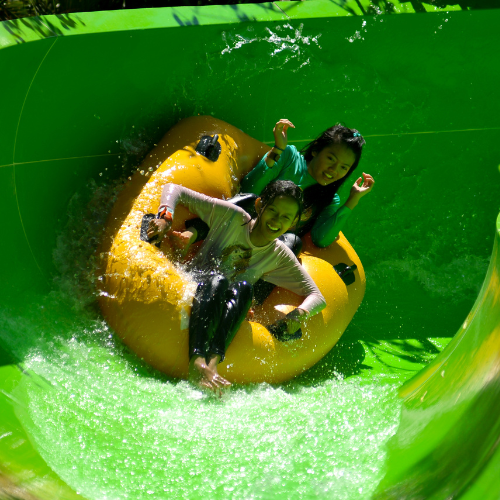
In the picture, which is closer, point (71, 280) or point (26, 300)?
point (26, 300)

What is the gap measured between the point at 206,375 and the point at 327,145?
130cm

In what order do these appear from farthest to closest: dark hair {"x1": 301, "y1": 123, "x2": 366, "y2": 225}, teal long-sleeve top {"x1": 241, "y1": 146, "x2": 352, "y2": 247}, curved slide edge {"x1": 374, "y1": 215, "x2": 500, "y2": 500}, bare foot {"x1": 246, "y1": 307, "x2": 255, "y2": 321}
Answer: teal long-sleeve top {"x1": 241, "y1": 146, "x2": 352, "y2": 247} < dark hair {"x1": 301, "y1": 123, "x2": 366, "y2": 225} < bare foot {"x1": 246, "y1": 307, "x2": 255, "y2": 321} < curved slide edge {"x1": 374, "y1": 215, "x2": 500, "y2": 500}

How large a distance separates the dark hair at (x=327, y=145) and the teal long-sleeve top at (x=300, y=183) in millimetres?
35

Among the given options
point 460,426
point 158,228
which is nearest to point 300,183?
point 158,228

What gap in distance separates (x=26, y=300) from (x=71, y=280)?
0.93ft

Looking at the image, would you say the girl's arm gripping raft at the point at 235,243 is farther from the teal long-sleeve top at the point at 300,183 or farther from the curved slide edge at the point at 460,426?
the curved slide edge at the point at 460,426

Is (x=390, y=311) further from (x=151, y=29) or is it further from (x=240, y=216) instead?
(x=151, y=29)

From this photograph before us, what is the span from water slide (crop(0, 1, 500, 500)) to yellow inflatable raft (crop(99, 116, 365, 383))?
0.11 metres

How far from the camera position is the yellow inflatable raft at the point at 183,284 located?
2.52m

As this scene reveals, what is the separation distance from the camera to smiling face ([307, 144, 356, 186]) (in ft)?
9.79

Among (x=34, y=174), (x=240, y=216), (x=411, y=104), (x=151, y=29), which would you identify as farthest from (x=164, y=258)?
(x=411, y=104)

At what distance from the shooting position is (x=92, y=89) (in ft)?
10.1

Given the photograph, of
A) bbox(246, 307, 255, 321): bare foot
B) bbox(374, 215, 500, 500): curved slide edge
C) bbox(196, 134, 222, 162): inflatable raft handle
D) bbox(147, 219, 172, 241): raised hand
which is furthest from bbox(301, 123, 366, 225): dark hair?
bbox(374, 215, 500, 500): curved slide edge

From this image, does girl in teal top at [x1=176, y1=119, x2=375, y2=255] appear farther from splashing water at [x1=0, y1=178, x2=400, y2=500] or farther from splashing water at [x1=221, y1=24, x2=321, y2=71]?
splashing water at [x1=0, y1=178, x2=400, y2=500]
